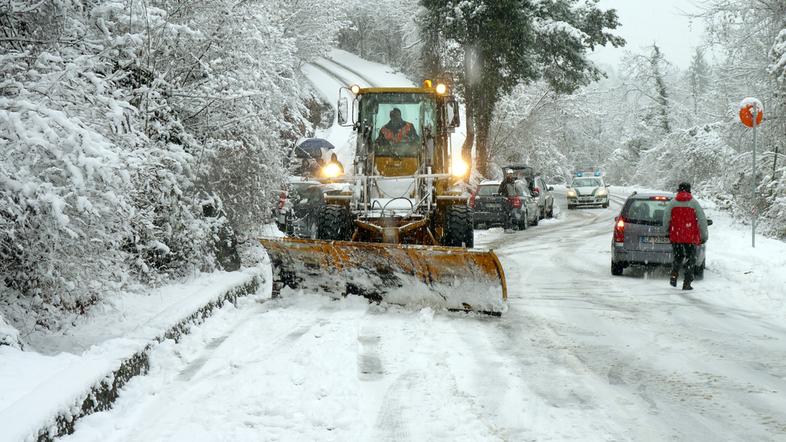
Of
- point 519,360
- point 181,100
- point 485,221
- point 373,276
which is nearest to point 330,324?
point 373,276

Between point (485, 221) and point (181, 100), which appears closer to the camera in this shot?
point (181, 100)

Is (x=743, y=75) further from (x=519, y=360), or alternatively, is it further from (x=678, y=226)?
(x=519, y=360)

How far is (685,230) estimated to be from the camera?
36.1 feet

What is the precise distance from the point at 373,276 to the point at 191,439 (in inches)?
190

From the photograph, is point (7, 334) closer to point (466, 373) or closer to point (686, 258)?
point (466, 373)

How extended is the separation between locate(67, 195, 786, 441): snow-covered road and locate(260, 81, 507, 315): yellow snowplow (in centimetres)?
28

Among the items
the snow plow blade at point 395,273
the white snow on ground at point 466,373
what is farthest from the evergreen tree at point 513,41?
the snow plow blade at point 395,273

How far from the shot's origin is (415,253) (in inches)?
348

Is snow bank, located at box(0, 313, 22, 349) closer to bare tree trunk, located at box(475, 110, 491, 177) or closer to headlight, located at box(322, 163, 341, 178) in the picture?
headlight, located at box(322, 163, 341, 178)

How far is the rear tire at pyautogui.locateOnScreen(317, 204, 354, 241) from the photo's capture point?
1120 centimetres

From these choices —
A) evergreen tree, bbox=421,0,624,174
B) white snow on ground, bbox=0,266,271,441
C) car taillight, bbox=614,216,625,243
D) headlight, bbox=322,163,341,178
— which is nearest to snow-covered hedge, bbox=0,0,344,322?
Answer: white snow on ground, bbox=0,266,271,441

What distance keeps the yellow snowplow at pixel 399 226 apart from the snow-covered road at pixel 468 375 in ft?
0.92

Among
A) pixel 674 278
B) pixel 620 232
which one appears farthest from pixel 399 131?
pixel 674 278

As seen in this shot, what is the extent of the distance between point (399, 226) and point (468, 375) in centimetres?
510
